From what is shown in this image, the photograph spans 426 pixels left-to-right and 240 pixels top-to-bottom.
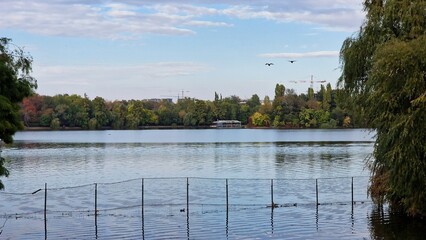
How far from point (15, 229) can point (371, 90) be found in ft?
67.7

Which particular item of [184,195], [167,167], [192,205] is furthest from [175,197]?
[167,167]

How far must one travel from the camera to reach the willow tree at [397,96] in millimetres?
30188

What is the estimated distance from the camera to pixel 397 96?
1231 inches

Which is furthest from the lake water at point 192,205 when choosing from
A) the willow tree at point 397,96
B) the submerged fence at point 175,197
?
the willow tree at point 397,96

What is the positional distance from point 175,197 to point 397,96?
19811 millimetres

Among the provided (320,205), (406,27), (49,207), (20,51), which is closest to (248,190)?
(320,205)

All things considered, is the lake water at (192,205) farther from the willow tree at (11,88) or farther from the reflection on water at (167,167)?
the willow tree at (11,88)

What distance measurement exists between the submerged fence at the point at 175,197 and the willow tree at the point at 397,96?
580 cm

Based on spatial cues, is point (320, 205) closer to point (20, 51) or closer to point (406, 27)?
point (406, 27)

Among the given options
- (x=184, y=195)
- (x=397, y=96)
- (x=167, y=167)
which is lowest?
(x=184, y=195)

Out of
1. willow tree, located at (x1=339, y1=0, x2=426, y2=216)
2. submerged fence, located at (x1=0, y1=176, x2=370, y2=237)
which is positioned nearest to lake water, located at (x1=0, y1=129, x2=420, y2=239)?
submerged fence, located at (x1=0, y1=176, x2=370, y2=237)

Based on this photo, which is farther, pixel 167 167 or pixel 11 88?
pixel 167 167

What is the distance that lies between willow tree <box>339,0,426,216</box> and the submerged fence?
580 centimetres

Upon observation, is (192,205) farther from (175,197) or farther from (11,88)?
(11,88)
